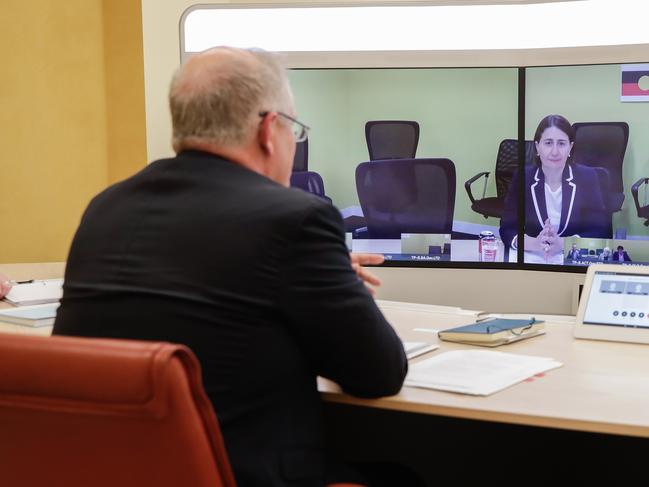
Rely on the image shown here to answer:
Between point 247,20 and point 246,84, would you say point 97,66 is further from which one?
point 246,84

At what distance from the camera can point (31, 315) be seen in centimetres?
226

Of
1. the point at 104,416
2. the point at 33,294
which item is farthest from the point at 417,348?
the point at 33,294

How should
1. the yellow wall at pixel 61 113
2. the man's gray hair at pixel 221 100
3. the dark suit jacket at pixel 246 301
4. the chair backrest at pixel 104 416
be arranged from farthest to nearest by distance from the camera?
the yellow wall at pixel 61 113, the man's gray hair at pixel 221 100, the dark suit jacket at pixel 246 301, the chair backrest at pixel 104 416

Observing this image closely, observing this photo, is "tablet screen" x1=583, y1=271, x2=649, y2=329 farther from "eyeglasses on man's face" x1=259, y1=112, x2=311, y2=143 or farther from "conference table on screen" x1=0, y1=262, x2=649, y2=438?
"eyeglasses on man's face" x1=259, y1=112, x2=311, y2=143

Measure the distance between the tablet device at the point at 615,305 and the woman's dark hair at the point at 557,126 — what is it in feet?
2.28

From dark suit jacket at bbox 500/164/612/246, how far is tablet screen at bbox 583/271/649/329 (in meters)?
0.59

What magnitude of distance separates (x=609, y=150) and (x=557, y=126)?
0.18 m

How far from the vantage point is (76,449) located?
3.80ft

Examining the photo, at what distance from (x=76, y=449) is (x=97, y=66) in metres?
3.45

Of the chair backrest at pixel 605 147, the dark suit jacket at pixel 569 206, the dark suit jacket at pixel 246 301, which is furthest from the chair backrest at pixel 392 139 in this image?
the dark suit jacket at pixel 246 301

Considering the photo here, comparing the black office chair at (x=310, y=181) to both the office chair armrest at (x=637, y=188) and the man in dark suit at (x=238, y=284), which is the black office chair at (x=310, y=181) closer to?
the office chair armrest at (x=637, y=188)

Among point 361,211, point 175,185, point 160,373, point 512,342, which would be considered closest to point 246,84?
point 175,185

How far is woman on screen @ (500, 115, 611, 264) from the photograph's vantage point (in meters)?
2.74

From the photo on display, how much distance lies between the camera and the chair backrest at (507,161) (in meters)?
2.80
